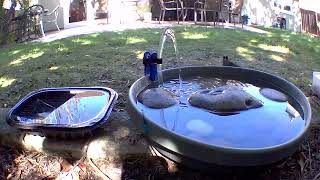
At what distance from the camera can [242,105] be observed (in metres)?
2.79

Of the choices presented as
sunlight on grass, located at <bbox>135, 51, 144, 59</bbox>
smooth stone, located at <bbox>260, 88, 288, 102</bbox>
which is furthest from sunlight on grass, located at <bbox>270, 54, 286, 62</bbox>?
smooth stone, located at <bbox>260, 88, 288, 102</bbox>

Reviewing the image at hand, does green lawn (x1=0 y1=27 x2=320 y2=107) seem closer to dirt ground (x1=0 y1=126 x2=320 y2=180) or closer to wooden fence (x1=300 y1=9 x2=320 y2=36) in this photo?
dirt ground (x1=0 y1=126 x2=320 y2=180)

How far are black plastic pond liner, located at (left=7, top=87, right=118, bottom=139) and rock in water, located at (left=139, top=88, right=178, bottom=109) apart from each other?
234 millimetres

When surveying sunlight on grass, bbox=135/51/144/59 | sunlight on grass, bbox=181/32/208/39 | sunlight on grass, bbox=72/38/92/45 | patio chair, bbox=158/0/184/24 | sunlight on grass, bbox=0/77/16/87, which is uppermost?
patio chair, bbox=158/0/184/24

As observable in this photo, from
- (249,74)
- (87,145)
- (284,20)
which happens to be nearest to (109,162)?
(87,145)

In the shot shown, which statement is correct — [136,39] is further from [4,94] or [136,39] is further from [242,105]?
[242,105]

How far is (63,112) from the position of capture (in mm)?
2836

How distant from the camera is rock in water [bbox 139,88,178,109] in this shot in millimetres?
2854

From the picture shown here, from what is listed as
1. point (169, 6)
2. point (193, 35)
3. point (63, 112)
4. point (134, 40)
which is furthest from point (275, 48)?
point (169, 6)

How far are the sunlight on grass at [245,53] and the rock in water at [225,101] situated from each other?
2151 millimetres

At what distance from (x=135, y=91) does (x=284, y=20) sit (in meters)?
10.3

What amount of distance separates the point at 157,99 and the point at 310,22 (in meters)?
9.44

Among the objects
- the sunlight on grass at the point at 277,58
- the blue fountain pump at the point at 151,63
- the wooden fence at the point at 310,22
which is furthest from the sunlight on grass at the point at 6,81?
the wooden fence at the point at 310,22

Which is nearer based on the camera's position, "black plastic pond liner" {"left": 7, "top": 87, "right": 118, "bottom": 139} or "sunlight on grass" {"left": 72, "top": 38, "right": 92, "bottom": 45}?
"black plastic pond liner" {"left": 7, "top": 87, "right": 118, "bottom": 139}
